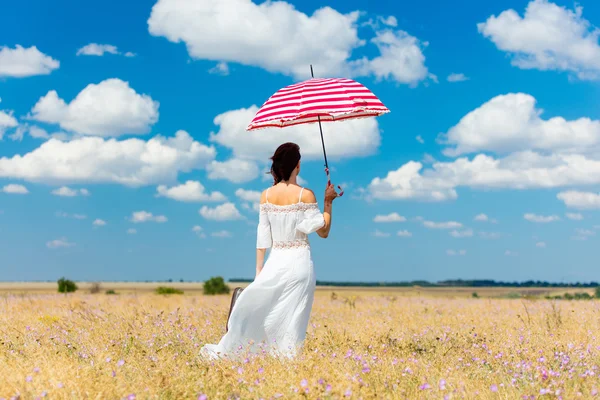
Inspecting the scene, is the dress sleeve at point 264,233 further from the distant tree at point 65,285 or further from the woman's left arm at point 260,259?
the distant tree at point 65,285

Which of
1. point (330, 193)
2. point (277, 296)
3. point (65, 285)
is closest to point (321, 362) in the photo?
point (277, 296)

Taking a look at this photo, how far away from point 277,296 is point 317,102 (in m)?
2.72

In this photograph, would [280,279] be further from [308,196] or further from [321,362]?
[321,362]

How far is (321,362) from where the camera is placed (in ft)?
22.8

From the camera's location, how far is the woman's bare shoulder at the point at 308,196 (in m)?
8.04

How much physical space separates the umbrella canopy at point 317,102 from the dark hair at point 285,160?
0.61 m

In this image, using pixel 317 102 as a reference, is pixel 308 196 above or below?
below

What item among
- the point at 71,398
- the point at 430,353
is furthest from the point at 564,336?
the point at 71,398

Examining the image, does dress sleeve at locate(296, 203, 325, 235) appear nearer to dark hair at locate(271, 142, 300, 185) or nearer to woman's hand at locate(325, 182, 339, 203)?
woman's hand at locate(325, 182, 339, 203)

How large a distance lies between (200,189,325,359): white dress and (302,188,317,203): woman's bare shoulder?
0.19 feet

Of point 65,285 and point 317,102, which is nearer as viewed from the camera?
point 317,102

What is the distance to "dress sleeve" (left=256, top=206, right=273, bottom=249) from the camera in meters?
8.26

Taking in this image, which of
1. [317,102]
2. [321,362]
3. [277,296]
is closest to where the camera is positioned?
[321,362]

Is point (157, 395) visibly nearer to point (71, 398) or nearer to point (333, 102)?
point (71, 398)
